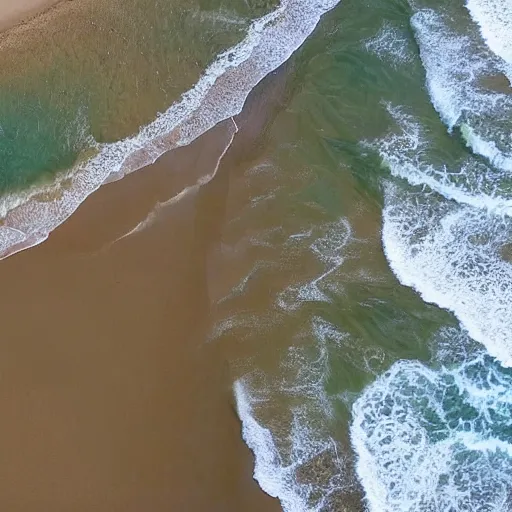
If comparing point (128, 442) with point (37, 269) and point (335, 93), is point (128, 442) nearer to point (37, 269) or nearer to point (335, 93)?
point (37, 269)

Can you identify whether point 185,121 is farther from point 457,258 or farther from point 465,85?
point 457,258

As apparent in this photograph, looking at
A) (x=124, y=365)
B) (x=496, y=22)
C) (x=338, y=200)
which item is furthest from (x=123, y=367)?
(x=496, y=22)

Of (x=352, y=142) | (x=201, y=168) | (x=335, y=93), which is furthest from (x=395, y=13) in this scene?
(x=201, y=168)

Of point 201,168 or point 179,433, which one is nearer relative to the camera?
point 179,433

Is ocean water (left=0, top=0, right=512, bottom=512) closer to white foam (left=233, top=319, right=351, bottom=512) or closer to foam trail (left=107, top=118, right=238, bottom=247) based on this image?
white foam (left=233, top=319, right=351, bottom=512)

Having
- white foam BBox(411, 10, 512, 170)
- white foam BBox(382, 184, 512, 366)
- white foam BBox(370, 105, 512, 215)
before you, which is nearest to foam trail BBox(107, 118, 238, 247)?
white foam BBox(370, 105, 512, 215)

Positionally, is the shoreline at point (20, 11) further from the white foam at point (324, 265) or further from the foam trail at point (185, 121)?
the white foam at point (324, 265)
